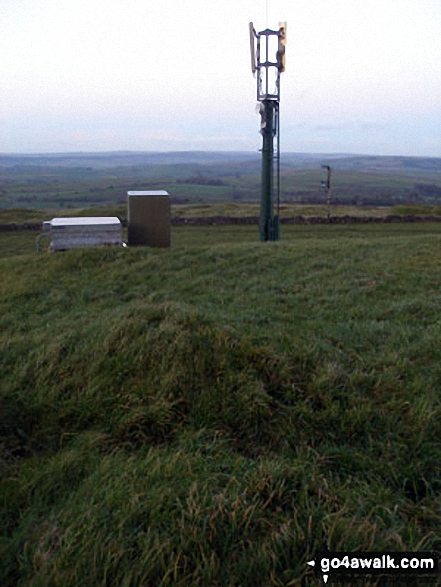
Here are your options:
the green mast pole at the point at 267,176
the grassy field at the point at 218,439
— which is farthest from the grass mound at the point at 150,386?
the green mast pole at the point at 267,176

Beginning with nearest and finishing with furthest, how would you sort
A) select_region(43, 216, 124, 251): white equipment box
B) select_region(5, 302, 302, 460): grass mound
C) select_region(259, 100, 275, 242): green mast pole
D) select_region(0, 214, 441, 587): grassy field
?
1. select_region(0, 214, 441, 587): grassy field
2. select_region(5, 302, 302, 460): grass mound
3. select_region(43, 216, 124, 251): white equipment box
4. select_region(259, 100, 275, 242): green mast pole

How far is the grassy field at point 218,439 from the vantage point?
2.05 metres

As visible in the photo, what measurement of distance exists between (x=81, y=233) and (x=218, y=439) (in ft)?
21.9

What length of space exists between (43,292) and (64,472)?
4.28 m

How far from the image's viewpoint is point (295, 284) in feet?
Answer: 20.8

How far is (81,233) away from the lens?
8.96 metres

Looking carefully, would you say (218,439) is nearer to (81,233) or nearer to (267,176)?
(81,233)

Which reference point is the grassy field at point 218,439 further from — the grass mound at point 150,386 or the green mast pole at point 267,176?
the green mast pole at point 267,176

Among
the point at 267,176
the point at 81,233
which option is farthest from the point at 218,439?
the point at 267,176

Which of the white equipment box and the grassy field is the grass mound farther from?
the white equipment box

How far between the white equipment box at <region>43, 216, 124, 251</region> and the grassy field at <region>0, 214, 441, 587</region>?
11.2 ft

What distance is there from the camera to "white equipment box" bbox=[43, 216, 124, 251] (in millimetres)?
8852

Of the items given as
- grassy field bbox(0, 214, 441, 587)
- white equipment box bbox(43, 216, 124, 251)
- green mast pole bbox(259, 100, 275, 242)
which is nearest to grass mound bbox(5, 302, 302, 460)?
grassy field bbox(0, 214, 441, 587)

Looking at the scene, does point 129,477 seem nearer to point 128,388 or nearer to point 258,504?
point 258,504
